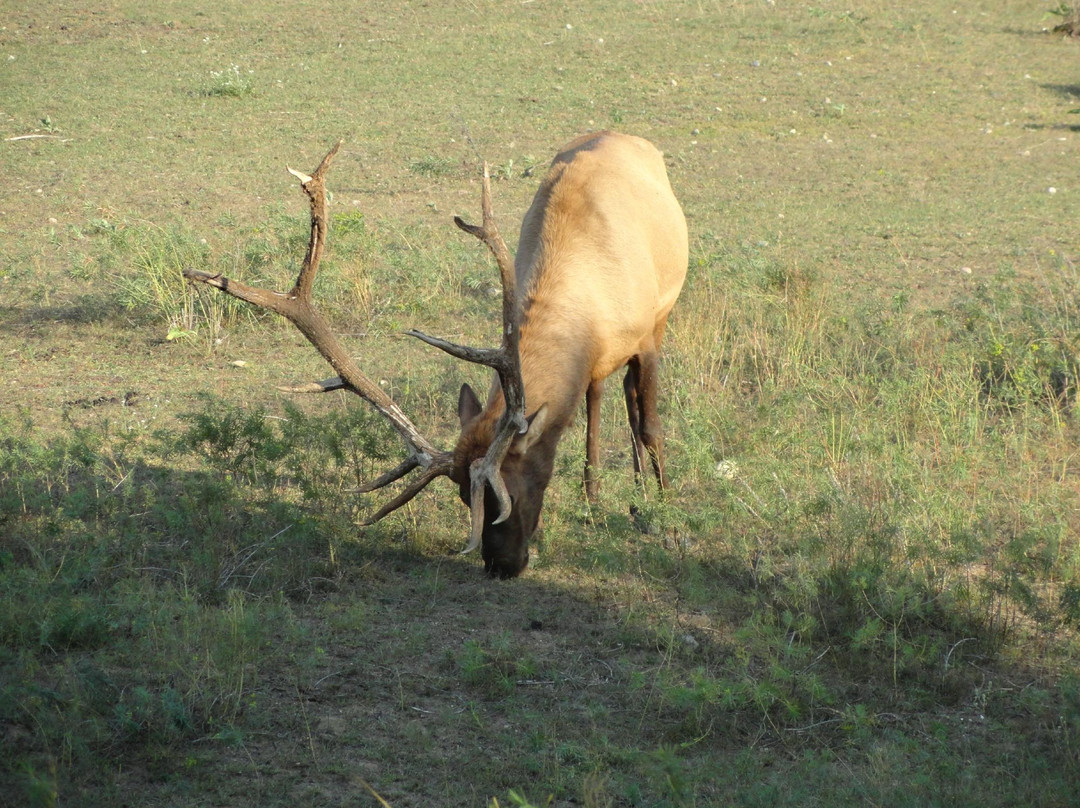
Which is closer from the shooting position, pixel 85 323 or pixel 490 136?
pixel 85 323

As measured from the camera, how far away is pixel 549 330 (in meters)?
5.54

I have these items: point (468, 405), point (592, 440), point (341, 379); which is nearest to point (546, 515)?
point (592, 440)

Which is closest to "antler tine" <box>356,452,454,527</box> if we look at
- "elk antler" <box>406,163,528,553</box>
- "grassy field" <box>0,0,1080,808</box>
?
"elk antler" <box>406,163,528,553</box>

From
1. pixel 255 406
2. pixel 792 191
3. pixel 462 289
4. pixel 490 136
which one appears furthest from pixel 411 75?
pixel 255 406

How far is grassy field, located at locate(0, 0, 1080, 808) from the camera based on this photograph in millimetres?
3938

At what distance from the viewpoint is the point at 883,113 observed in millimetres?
15742

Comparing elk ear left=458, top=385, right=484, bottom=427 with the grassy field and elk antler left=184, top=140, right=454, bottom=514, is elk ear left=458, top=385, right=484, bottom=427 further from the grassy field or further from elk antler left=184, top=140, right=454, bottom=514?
the grassy field

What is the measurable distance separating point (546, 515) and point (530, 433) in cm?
108

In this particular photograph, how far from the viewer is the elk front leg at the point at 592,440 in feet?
20.7

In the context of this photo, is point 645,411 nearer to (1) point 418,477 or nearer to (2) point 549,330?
(2) point 549,330

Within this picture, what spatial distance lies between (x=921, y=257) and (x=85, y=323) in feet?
24.5

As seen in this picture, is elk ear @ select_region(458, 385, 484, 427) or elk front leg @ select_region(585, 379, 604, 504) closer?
elk ear @ select_region(458, 385, 484, 427)

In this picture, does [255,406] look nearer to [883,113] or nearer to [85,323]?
[85,323]

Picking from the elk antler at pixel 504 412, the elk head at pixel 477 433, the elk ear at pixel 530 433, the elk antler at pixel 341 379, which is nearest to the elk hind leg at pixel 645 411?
the elk head at pixel 477 433
